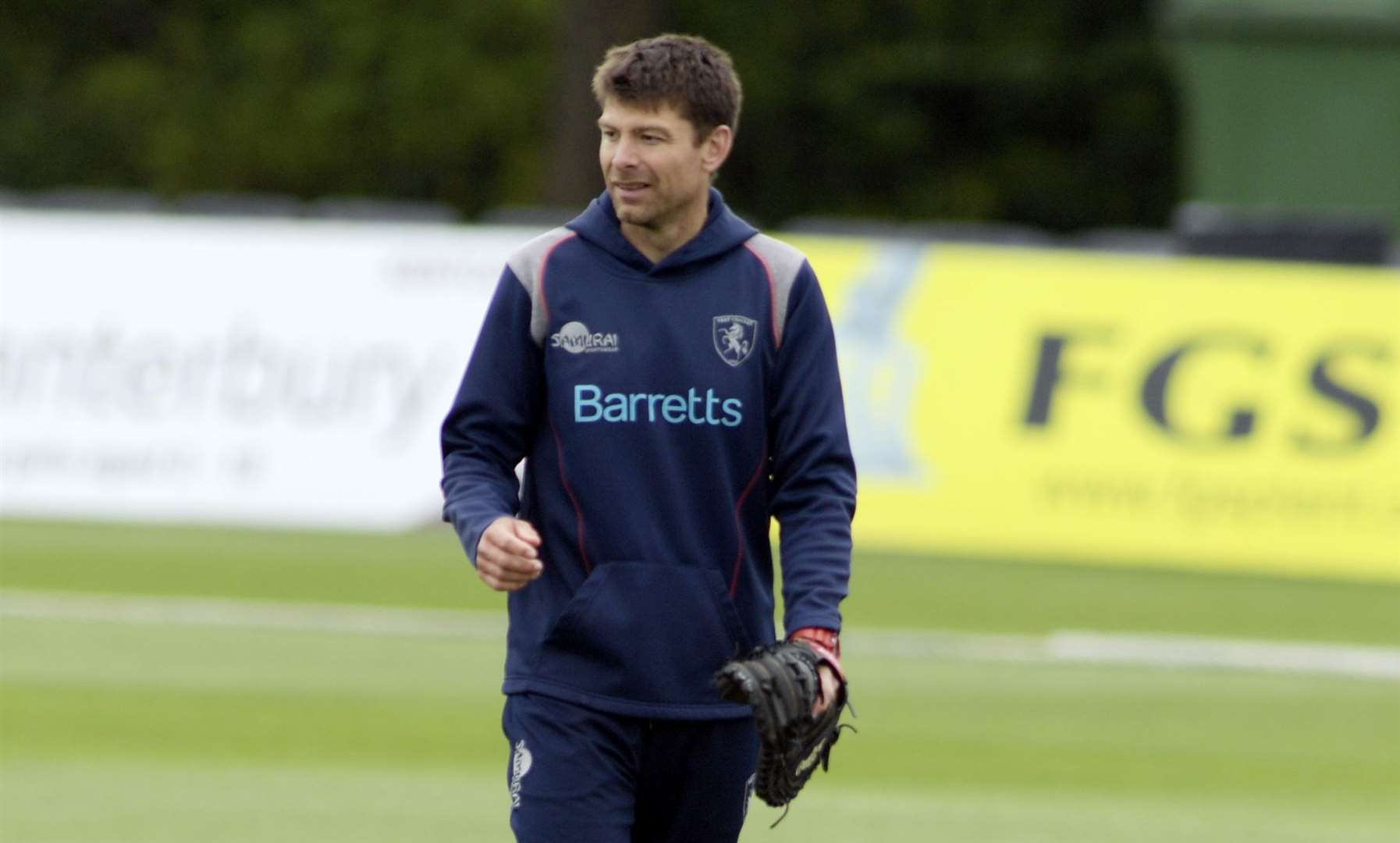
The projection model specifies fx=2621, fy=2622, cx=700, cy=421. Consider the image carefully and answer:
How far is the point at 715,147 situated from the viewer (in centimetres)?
471

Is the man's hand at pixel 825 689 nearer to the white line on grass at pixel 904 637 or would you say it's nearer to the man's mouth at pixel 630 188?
the man's mouth at pixel 630 188

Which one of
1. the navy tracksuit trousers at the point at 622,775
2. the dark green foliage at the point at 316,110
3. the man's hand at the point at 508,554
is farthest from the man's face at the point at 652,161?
the dark green foliage at the point at 316,110

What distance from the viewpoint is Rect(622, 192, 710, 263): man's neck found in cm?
472

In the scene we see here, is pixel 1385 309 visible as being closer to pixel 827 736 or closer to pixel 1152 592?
pixel 1152 592

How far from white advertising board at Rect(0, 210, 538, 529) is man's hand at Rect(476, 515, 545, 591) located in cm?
1122

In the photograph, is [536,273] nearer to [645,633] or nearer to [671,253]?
[671,253]

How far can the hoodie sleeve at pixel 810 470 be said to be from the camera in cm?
471

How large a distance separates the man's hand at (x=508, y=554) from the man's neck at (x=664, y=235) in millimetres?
560

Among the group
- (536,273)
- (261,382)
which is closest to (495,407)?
(536,273)

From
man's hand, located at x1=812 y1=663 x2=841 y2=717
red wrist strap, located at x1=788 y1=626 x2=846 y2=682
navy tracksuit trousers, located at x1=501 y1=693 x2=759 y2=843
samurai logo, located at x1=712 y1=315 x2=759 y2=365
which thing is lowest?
navy tracksuit trousers, located at x1=501 y1=693 x2=759 y2=843

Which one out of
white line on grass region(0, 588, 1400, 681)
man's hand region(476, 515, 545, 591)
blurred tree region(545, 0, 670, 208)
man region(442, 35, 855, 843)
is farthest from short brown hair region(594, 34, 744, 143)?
blurred tree region(545, 0, 670, 208)

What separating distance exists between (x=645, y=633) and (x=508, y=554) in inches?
13.7

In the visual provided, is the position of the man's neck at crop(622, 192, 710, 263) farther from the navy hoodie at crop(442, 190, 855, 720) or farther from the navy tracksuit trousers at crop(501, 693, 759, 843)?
the navy tracksuit trousers at crop(501, 693, 759, 843)

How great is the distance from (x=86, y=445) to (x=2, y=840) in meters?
8.47
